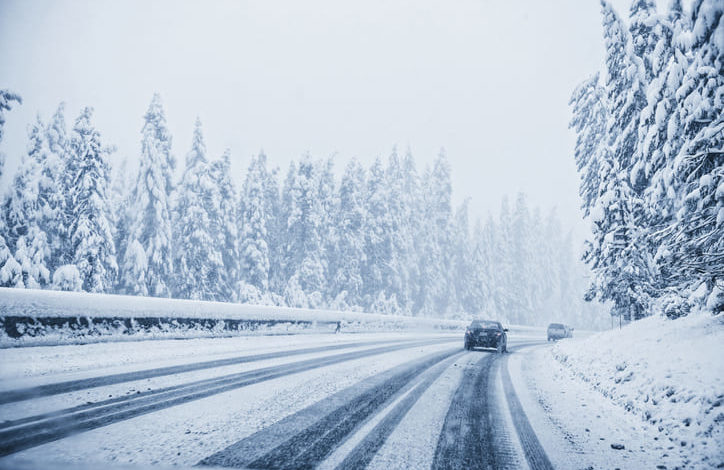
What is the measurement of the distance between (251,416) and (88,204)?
24.4 metres

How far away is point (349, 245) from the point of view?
43.0 meters

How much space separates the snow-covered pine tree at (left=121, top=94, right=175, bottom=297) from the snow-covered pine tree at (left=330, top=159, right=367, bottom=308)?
1663cm

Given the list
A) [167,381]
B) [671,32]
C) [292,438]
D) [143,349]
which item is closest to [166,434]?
[292,438]

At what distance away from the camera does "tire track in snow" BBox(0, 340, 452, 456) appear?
147 inches

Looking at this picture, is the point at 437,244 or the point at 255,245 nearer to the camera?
the point at 255,245

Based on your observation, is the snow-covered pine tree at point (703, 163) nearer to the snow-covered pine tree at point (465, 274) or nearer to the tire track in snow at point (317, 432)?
the tire track in snow at point (317, 432)

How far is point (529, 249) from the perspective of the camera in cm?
7125

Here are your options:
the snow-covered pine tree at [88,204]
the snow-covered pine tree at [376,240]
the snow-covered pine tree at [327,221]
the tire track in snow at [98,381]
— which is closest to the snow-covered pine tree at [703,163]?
the tire track in snow at [98,381]

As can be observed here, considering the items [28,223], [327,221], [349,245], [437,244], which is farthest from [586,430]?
[437,244]

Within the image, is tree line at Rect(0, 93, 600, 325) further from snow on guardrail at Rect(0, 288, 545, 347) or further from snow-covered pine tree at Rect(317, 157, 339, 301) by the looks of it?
snow on guardrail at Rect(0, 288, 545, 347)

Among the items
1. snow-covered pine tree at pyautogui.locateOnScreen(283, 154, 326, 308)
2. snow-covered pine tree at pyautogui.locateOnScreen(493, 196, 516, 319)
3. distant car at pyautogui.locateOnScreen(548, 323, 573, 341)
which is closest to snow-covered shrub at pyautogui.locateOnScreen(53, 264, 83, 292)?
snow-covered pine tree at pyautogui.locateOnScreen(283, 154, 326, 308)

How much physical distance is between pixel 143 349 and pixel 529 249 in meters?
69.0

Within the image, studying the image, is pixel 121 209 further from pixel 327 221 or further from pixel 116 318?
pixel 116 318

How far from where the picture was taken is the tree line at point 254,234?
24812 mm
